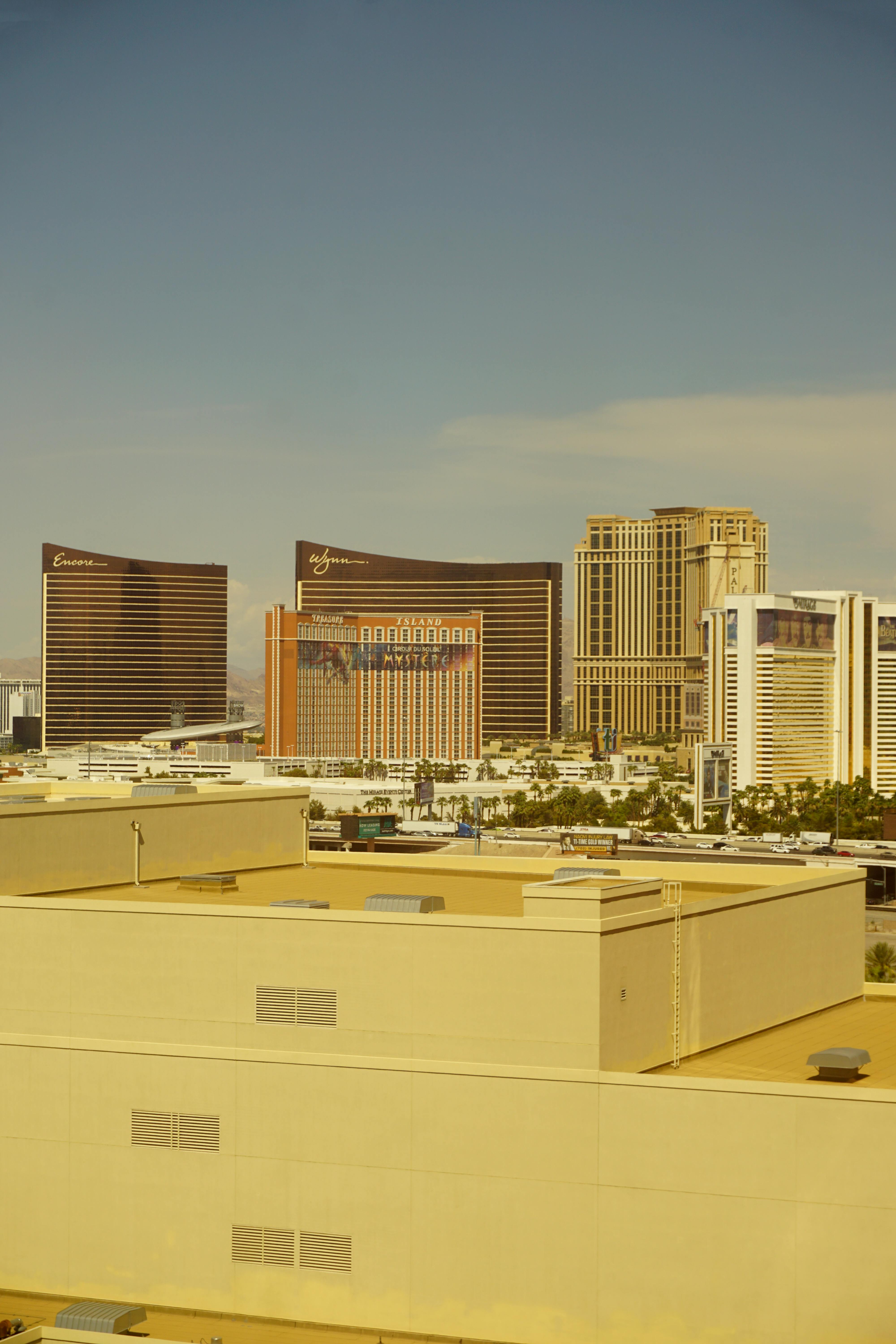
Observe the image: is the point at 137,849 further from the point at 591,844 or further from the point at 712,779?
the point at 712,779

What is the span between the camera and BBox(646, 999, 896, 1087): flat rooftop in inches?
842

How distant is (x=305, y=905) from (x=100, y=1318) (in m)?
6.88

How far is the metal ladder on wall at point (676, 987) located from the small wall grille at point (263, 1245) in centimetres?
611

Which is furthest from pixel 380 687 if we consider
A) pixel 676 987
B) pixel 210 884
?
pixel 676 987

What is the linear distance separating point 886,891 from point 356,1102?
6108cm

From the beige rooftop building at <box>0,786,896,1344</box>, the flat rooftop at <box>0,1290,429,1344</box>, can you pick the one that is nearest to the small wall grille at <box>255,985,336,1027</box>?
the beige rooftop building at <box>0,786,896,1344</box>

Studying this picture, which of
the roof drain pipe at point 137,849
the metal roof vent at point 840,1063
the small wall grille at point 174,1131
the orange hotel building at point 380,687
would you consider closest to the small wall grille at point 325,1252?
the small wall grille at point 174,1131

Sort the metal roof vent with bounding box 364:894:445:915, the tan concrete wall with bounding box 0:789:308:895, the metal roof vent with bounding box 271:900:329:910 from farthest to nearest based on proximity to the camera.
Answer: the tan concrete wall with bounding box 0:789:308:895
the metal roof vent with bounding box 271:900:329:910
the metal roof vent with bounding box 364:894:445:915

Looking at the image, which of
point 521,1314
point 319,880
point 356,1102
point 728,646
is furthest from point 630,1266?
point 728,646

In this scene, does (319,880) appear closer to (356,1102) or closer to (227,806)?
(227,806)

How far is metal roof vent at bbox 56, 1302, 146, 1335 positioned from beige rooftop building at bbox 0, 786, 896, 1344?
0.99 m

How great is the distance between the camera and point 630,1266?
19.2 meters

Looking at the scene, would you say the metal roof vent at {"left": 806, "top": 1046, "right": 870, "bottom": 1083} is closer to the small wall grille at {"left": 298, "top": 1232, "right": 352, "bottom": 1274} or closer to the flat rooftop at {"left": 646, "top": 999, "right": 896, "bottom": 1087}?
the flat rooftop at {"left": 646, "top": 999, "right": 896, "bottom": 1087}

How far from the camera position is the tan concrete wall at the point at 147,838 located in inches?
1020
